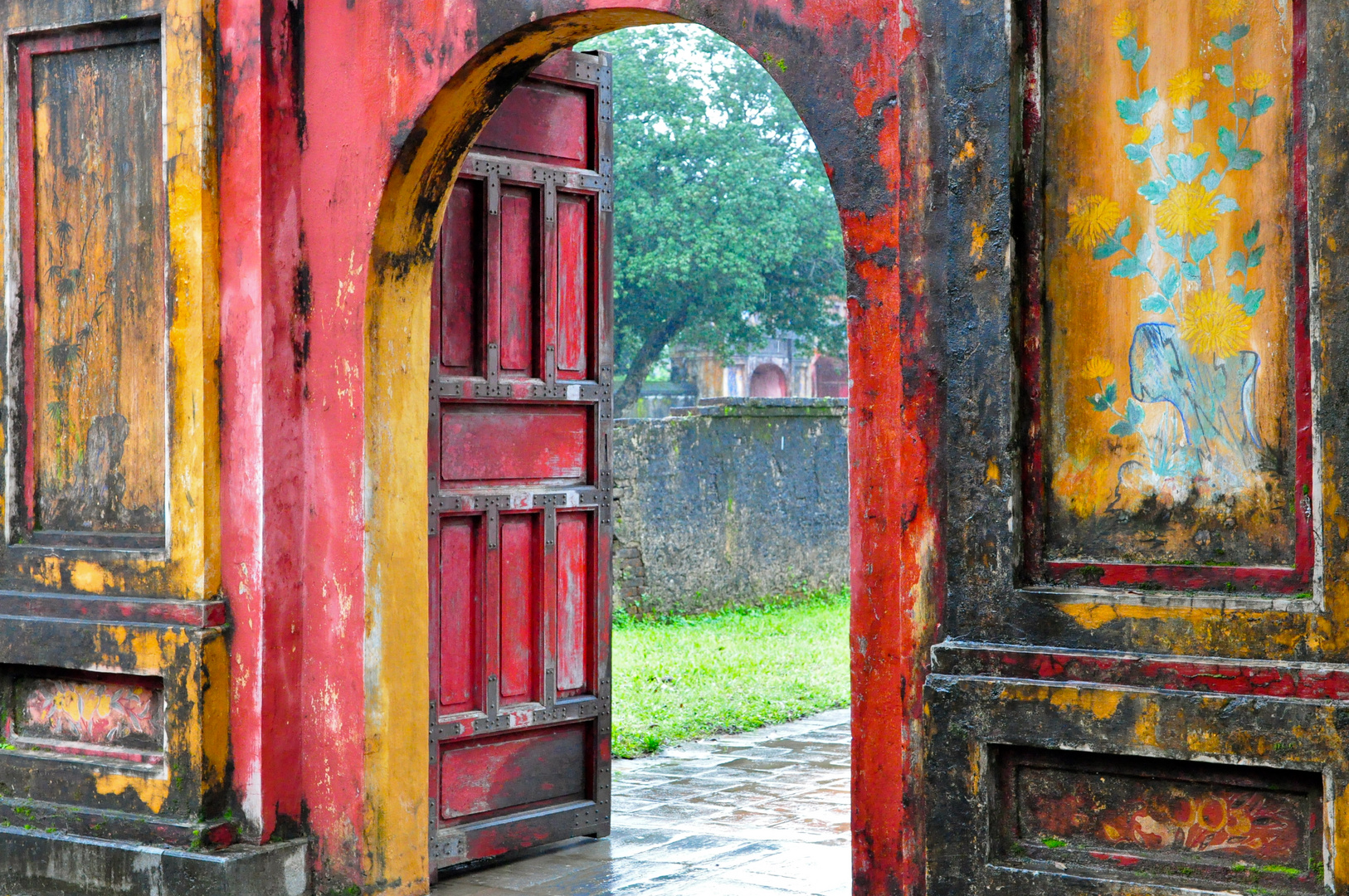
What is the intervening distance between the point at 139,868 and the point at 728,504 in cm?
891

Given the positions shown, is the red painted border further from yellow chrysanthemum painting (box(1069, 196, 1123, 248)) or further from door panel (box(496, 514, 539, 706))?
door panel (box(496, 514, 539, 706))

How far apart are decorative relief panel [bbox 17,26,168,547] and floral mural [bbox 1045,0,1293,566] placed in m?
3.07

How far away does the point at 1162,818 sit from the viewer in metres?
3.22

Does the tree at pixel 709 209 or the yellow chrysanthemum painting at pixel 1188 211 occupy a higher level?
the tree at pixel 709 209

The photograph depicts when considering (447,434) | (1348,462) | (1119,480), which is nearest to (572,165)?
(447,434)

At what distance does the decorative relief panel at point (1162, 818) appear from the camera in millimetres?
3096

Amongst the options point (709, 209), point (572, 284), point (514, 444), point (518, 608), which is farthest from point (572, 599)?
point (709, 209)

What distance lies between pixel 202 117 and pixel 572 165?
1508mm

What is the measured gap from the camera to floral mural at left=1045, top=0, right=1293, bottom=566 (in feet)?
10.5

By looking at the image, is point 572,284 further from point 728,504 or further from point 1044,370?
point 728,504

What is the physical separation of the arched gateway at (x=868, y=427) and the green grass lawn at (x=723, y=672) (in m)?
2.90

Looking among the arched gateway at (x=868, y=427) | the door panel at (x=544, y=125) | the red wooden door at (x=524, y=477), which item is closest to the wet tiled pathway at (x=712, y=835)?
the red wooden door at (x=524, y=477)

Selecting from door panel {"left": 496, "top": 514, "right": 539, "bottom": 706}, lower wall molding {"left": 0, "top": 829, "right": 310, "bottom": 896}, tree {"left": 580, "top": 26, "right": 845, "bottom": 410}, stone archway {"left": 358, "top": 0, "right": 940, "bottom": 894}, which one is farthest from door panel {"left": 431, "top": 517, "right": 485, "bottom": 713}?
tree {"left": 580, "top": 26, "right": 845, "bottom": 410}

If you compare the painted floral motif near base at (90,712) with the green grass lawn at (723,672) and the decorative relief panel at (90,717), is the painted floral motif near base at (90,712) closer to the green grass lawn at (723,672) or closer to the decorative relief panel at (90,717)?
the decorative relief panel at (90,717)
